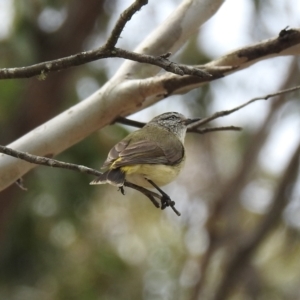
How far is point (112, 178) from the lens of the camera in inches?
95.0

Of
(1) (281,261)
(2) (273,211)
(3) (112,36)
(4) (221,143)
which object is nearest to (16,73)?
(3) (112,36)

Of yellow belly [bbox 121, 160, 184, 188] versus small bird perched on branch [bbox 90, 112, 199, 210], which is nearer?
small bird perched on branch [bbox 90, 112, 199, 210]

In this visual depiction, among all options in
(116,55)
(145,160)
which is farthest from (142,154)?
(116,55)

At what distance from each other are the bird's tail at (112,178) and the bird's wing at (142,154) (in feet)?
0.25

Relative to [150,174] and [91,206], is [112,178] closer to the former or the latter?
[150,174]

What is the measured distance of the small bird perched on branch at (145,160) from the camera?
8.78 feet

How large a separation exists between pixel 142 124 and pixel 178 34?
0.53m

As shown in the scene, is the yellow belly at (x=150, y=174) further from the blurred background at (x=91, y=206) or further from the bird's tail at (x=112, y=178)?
the blurred background at (x=91, y=206)

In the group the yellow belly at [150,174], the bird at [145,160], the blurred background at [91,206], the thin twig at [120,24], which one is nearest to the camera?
the thin twig at [120,24]

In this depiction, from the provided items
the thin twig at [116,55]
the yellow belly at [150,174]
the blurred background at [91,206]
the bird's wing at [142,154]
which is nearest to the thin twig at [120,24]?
the thin twig at [116,55]

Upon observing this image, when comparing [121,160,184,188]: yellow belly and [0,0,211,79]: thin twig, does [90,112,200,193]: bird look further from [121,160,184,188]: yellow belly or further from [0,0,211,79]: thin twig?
[0,0,211,79]: thin twig

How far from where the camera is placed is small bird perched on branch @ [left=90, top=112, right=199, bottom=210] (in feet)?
8.78

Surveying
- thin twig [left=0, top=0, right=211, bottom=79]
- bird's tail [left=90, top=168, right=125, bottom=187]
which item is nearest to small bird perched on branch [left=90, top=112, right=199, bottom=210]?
bird's tail [left=90, top=168, right=125, bottom=187]

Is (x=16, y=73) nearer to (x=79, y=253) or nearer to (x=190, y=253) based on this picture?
(x=79, y=253)
